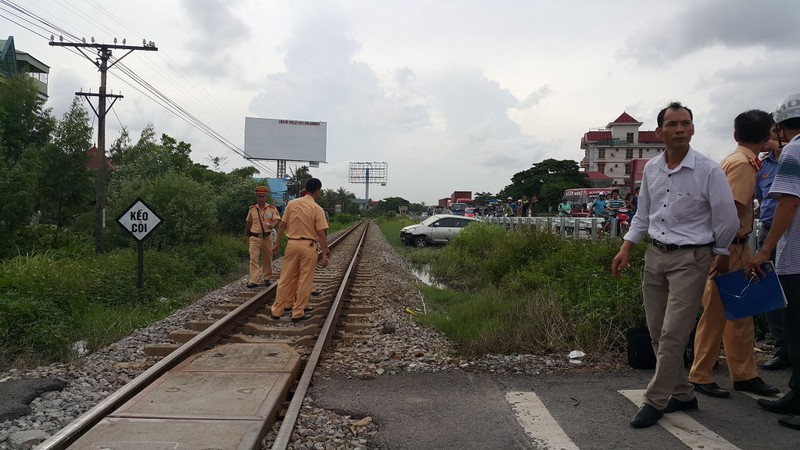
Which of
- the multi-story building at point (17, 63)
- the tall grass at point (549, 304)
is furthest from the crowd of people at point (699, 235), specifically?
the multi-story building at point (17, 63)

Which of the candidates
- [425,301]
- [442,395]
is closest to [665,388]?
[442,395]

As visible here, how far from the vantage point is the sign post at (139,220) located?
949 cm

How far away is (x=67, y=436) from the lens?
3436mm

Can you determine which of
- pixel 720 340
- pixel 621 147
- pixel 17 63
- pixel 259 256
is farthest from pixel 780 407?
pixel 621 147

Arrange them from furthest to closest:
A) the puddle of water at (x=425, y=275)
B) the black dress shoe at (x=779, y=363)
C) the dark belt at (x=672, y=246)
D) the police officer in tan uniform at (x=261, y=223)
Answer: the puddle of water at (x=425, y=275) → the police officer in tan uniform at (x=261, y=223) → the black dress shoe at (x=779, y=363) → the dark belt at (x=672, y=246)

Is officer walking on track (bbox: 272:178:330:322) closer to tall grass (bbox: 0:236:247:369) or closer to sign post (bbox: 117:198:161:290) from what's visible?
tall grass (bbox: 0:236:247:369)

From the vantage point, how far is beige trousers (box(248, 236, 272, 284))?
10430 mm

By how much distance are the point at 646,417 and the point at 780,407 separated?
0.94m

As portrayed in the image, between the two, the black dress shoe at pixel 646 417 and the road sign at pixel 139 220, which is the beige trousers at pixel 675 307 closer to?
the black dress shoe at pixel 646 417

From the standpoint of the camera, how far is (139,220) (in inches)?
377

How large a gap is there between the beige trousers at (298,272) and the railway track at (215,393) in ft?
1.18

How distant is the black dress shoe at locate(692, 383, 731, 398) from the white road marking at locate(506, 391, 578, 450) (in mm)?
1185

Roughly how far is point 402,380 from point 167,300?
624cm

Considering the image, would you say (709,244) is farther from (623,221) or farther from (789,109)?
(623,221)
